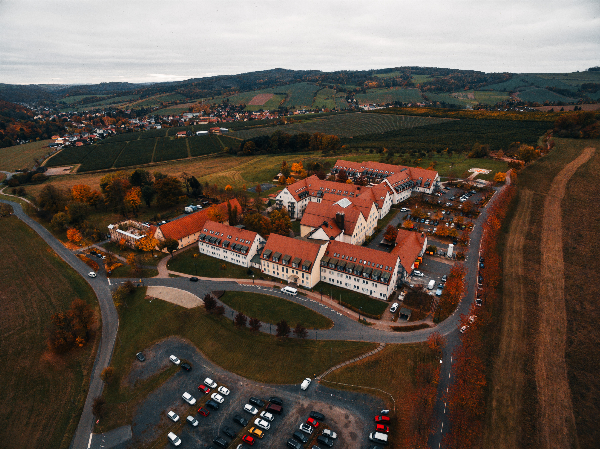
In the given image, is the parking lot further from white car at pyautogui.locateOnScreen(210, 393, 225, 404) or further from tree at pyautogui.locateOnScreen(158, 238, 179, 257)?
tree at pyautogui.locateOnScreen(158, 238, 179, 257)

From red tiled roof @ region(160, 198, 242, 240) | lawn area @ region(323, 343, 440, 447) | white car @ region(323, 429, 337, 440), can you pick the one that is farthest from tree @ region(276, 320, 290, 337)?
red tiled roof @ region(160, 198, 242, 240)

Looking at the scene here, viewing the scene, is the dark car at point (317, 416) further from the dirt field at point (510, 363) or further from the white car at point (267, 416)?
the dirt field at point (510, 363)

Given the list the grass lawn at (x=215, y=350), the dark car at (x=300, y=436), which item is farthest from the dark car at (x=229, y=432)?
the grass lawn at (x=215, y=350)

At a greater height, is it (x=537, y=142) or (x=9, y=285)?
(x=537, y=142)

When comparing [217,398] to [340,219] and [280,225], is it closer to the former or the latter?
[280,225]

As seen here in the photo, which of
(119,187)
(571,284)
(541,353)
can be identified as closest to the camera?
(541,353)

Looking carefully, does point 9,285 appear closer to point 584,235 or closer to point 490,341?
point 490,341

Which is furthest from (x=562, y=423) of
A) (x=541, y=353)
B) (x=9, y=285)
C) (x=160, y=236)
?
(x=9, y=285)
